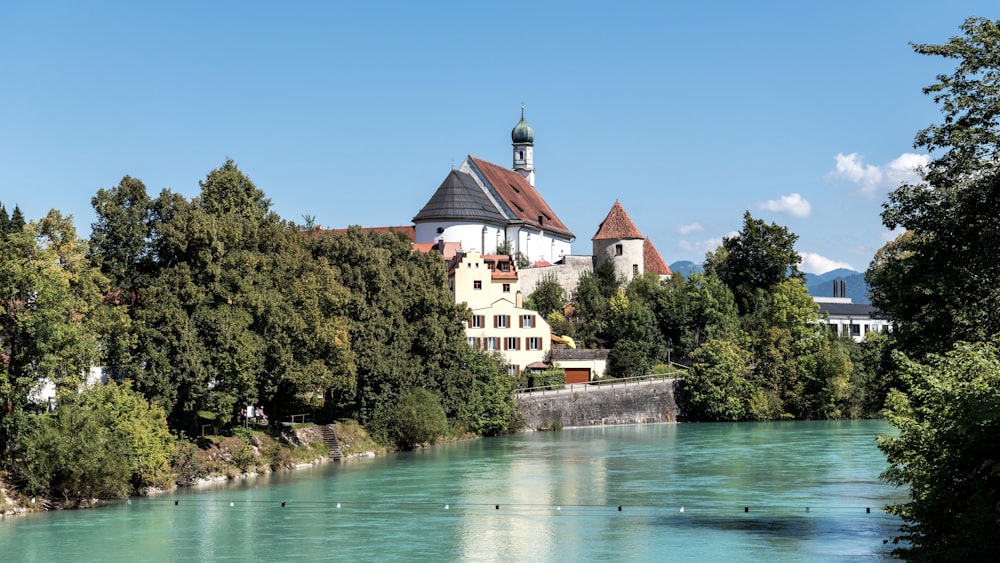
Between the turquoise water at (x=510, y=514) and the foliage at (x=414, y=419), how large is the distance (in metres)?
2.65

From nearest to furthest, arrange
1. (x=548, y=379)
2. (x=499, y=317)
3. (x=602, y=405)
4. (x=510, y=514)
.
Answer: (x=510, y=514)
(x=602, y=405)
(x=548, y=379)
(x=499, y=317)

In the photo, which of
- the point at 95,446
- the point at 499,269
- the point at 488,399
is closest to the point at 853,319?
the point at 499,269

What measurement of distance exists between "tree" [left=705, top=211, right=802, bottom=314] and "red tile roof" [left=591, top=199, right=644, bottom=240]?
8030 mm

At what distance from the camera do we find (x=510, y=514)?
37.8 m

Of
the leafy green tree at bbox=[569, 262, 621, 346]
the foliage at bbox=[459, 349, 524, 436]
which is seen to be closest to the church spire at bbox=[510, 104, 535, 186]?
the leafy green tree at bbox=[569, 262, 621, 346]

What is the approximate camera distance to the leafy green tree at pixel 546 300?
8962cm

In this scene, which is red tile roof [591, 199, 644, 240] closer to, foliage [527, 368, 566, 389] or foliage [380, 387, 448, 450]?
foliage [527, 368, 566, 389]

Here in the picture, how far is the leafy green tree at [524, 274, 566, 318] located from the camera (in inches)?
3529

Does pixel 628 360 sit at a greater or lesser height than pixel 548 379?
greater

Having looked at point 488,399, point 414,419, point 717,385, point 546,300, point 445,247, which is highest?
point 445,247

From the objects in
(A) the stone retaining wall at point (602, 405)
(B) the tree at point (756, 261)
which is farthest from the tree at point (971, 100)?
(B) the tree at point (756, 261)

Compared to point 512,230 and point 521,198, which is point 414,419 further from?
point 521,198

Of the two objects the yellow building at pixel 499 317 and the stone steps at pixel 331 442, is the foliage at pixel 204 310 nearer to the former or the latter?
the stone steps at pixel 331 442

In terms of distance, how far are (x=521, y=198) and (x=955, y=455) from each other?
9175 cm
